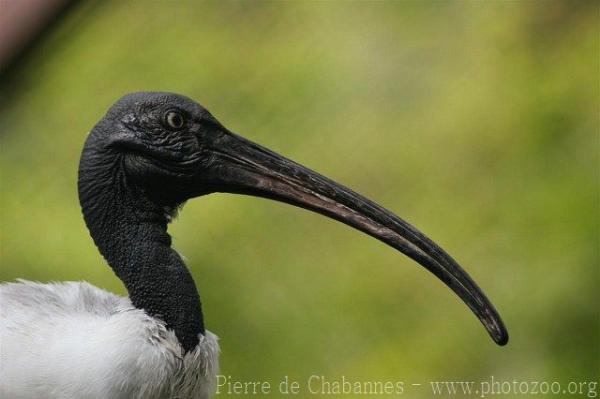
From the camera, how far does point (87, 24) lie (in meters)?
4.14

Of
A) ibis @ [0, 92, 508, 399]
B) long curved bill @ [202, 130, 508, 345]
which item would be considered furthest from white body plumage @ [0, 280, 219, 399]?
long curved bill @ [202, 130, 508, 345]

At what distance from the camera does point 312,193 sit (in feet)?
7.17

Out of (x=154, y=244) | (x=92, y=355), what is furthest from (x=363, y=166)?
(x=92, y=355)

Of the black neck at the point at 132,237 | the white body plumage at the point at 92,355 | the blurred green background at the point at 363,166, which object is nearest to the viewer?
the white body plumage at the point at 92,355

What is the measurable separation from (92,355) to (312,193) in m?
0.58

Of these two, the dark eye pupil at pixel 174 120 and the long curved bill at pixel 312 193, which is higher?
the dark eye pupil at pixel 174 120

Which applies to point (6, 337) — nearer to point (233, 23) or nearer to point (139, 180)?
point (139, 180)

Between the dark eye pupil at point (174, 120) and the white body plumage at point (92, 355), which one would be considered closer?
the white body plumage at point (92, 355)

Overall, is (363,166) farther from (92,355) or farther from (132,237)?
(92,355)

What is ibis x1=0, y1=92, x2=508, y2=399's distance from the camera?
2.03 metres

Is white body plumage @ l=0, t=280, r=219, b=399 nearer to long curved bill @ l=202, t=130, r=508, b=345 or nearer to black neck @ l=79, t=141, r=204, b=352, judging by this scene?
black neck @ l=79, t=141, r=204, b=352

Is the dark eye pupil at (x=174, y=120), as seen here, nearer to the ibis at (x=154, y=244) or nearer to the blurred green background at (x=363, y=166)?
the ibis at (x=154, y=244)

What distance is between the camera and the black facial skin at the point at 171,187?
7.03ft

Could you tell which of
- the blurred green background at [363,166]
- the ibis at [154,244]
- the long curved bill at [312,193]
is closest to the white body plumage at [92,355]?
the ibis at [154,244]
